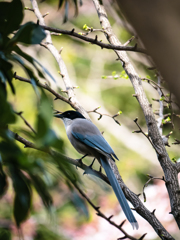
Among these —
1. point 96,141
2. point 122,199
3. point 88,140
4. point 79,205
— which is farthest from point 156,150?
point 79,205

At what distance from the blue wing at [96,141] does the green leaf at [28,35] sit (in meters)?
1.83

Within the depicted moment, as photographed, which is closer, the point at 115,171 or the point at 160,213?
the point at 115,171

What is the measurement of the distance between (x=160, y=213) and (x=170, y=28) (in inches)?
169

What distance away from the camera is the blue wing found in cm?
279

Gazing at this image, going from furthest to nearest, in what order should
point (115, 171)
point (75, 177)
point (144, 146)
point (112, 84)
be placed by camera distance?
point (112, 84) < point (144, 146) < point (115, 171) < point (75, 177)

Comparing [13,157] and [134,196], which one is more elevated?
[13,157]

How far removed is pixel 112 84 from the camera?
27.5 ft

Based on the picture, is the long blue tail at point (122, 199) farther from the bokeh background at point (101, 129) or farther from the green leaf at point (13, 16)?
the bokeh background at point (101, 129)

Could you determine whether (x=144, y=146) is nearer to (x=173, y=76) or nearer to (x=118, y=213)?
(x=118, y=213)

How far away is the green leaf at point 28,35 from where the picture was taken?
1.00 m

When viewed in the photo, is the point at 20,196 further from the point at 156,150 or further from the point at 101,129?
the point at 101,129

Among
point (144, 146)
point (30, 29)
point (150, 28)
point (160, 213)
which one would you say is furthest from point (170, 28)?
point (144, 146)

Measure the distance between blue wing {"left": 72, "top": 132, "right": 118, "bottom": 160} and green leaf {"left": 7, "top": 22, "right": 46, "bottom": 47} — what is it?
1827 millimetres

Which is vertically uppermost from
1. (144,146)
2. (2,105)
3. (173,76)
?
(173,76)
